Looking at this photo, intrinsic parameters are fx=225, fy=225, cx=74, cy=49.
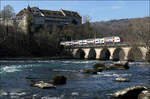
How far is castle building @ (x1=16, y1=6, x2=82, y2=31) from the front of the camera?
9397 centimetres

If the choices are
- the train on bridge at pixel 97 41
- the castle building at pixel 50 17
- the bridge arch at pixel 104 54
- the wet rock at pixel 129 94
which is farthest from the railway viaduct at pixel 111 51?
the wet rock at pixel 129 94

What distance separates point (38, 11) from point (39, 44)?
25.1m

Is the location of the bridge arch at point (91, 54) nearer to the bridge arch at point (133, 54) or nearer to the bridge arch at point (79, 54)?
the bridge arch at point (79, 54)

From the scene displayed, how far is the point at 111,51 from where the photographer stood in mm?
65562

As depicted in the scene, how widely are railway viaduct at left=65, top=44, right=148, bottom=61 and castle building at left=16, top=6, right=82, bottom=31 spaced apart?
66.3ft

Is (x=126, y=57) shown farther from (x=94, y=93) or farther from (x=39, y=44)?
(x=94, y=93)

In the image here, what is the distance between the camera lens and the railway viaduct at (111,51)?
53013 mm

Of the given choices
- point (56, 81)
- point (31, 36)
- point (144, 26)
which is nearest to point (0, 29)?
point (31, 36)

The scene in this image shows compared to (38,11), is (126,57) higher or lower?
lower

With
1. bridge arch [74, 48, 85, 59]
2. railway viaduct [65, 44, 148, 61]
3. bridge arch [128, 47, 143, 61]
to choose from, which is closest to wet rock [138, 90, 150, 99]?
railway viaduct [65, 44, 148, 61]

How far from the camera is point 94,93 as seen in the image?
16.7 meters

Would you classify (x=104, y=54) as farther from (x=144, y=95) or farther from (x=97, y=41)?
(x=144, y=95)

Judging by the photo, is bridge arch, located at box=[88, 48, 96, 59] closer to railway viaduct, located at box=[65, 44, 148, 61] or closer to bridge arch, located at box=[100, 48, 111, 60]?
railway viaduct, located at box=[65, 44, 148, 61]

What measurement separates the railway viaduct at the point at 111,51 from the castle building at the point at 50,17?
20.2 metres
